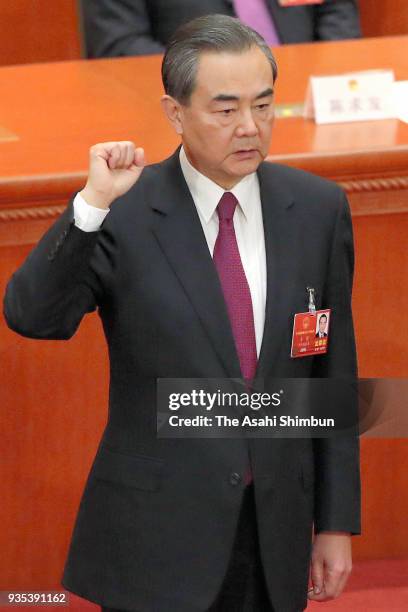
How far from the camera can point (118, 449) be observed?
6.16 feet

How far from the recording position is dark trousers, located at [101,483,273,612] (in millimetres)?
1889

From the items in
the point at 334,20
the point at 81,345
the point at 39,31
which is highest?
the point at 39,31

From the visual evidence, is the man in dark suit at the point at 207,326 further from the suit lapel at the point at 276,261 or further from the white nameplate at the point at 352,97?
the white nameplate at the point at 352,97

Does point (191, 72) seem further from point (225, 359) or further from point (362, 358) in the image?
point (362, 358)

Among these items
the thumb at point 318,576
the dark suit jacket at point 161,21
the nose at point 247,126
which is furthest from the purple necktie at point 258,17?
the thumb at point 318,576

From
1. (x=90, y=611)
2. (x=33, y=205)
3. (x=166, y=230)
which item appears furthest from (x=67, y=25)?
(x=166, y=230)

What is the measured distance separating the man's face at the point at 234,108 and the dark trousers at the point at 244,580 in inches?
20.8

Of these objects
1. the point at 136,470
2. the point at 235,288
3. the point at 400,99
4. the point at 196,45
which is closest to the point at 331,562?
the point at 136,470

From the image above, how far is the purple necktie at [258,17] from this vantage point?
12.3 feet

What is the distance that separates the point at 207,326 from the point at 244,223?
169mm

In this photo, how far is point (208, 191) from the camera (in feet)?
6.07

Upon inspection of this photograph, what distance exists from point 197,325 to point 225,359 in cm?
6

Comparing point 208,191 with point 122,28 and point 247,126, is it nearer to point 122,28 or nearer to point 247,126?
point 247,126

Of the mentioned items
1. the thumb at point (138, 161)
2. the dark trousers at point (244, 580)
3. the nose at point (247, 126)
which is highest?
the nose at point (247, 126)
